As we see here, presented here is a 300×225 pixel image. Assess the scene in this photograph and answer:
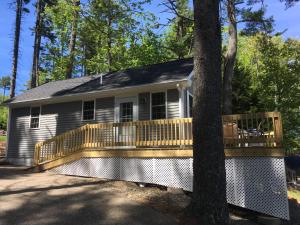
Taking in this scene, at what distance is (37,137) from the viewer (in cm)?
1719

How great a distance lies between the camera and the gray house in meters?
13.3

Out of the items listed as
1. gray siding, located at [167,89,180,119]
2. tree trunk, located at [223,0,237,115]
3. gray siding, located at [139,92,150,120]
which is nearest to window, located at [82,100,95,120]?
gray siding, located at [139,92,150,120]

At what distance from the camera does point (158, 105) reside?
44.6 ft

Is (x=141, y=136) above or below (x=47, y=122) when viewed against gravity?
below

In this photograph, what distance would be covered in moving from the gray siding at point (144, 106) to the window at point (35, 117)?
646cm

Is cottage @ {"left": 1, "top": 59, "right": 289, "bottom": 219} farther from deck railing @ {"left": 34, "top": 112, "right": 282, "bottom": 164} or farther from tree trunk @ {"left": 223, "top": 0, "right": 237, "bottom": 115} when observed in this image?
tree trunk @ {"left": 223, "top": 0, "right": 237, "bottom": 115}

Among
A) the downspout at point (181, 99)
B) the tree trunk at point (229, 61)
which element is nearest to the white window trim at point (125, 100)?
the downspout at point (181, 99)

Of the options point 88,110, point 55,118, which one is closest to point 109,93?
point 88,110

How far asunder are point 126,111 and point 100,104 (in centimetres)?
150

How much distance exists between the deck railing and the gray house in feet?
6.51

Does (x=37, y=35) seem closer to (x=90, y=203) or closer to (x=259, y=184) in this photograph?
(x=90, y=203)

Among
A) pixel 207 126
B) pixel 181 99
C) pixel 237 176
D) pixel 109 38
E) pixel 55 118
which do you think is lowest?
pixel 237 176

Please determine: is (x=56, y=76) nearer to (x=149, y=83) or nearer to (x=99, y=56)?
(x=99, y=56)

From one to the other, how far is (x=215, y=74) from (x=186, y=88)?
584 cm
